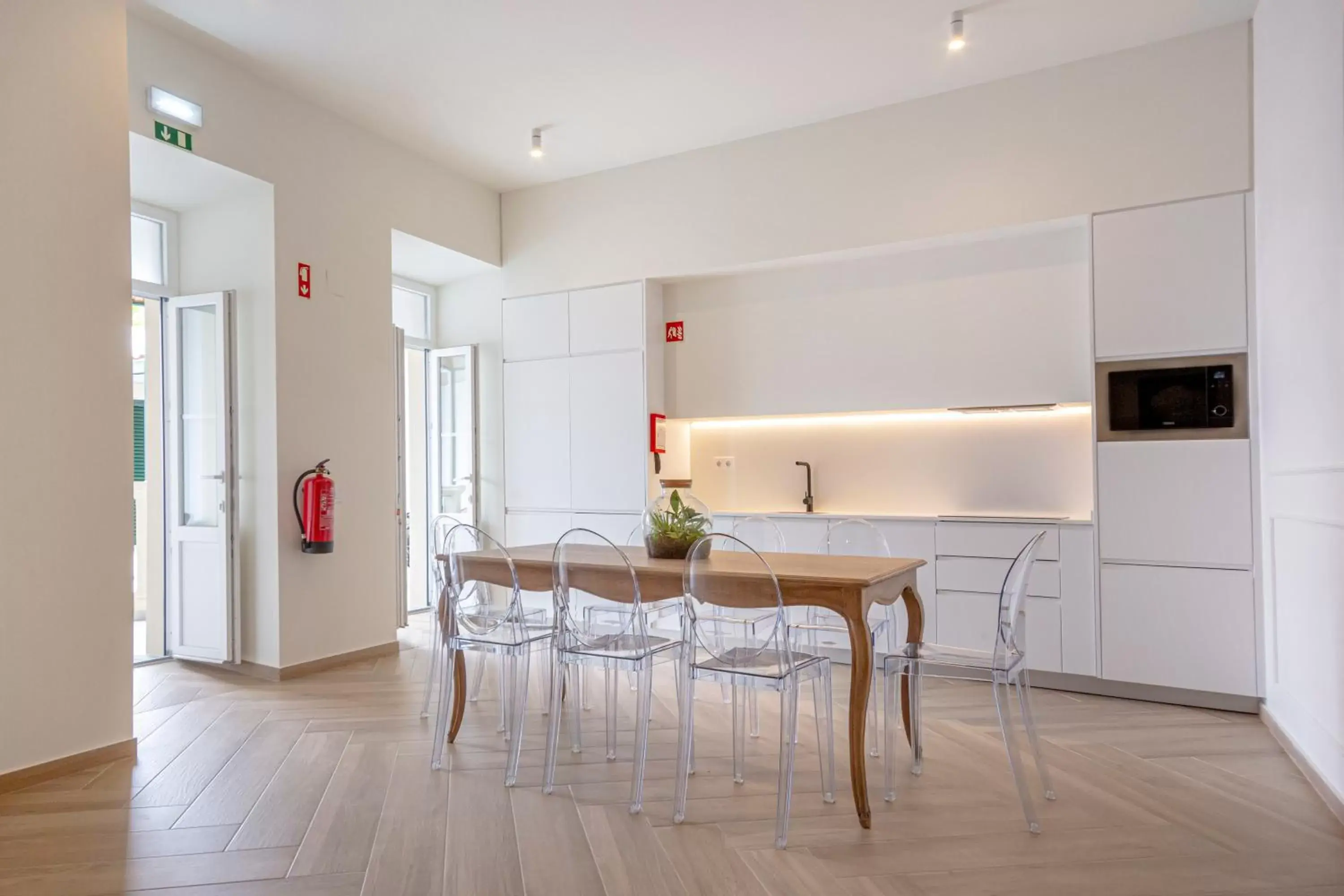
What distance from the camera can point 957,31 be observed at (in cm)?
402

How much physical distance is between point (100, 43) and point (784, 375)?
12.6ft

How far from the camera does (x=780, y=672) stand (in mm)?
2775

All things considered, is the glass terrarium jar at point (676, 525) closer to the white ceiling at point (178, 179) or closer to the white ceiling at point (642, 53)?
the white ceiling at point (642, 53)

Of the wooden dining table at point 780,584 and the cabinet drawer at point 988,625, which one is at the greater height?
the wooden dining table at point 780,584

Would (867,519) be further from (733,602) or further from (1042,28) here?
(1042,28)

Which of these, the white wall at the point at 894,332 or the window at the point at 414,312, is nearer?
the white wall at the point at 894,332

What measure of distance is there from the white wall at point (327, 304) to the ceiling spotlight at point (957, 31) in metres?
3.44

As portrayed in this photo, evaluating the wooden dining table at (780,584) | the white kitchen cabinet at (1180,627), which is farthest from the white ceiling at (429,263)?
the white kitchen cabinet at (1180,627)

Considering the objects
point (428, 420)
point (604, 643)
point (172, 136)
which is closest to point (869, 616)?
point (604, 643)

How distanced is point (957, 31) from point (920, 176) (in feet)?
3.03

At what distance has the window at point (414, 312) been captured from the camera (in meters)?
6.48

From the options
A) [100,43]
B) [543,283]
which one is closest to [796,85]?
[543,283]

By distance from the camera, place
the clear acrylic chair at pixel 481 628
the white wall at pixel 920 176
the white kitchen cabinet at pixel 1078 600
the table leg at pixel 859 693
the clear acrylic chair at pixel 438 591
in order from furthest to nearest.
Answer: the white kitchen cabinet at pixel 1078 600 → the white wall at pixel 920 176 → the clear acrylic chair at pixel 438 591 → the clear acrylic chair at pixel 481 628 → the table leg at pixel 859 693

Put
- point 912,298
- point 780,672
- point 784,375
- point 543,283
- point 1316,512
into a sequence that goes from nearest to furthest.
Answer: point 780,672, point 1316,512, point 912,298, point 784,375, point 543,283
